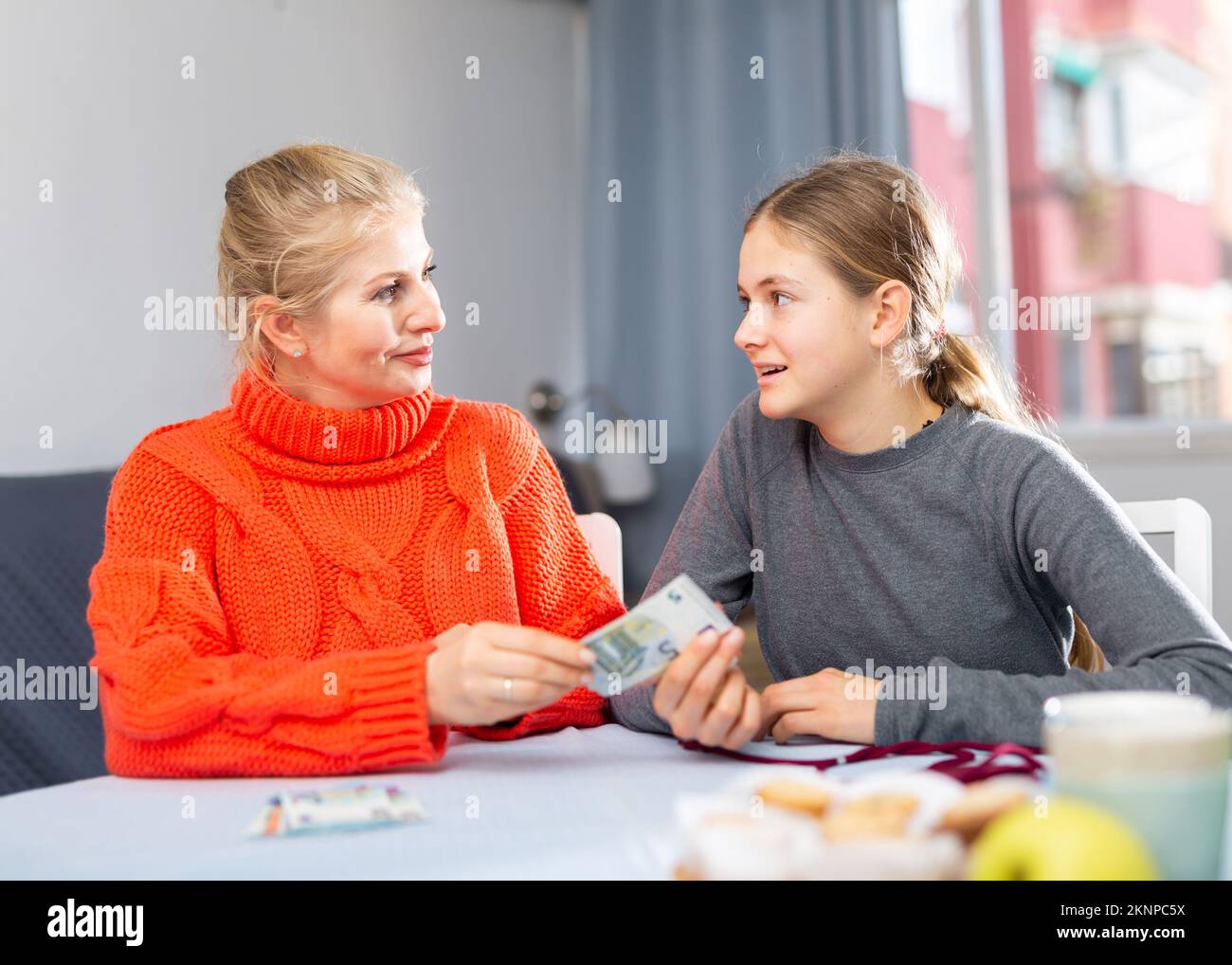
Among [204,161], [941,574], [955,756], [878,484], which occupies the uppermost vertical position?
[204,161]

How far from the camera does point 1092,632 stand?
50.3 inches

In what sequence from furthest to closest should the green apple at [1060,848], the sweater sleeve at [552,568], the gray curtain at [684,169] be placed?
the gray curtain at [684,169] → the sweater sleeve at [552,568] → the green apple at [1060,848]

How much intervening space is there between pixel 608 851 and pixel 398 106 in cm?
306

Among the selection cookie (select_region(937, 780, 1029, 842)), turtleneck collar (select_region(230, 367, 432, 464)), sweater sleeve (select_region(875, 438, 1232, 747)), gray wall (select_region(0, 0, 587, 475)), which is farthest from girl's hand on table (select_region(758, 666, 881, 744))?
gray wall (select_region(0, 0, 587, 475))

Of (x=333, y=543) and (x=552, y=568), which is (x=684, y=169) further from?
(x=333, y=543)

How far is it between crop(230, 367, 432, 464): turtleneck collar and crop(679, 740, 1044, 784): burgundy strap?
0.51 metres

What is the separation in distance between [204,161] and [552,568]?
1846 mm

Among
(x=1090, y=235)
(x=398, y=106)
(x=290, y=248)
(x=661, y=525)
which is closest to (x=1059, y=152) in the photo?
(x=1090, y=235)

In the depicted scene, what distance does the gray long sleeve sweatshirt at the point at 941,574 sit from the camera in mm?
1174

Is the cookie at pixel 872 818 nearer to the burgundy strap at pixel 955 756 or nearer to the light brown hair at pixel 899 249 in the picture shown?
the burgundy strap at pixel 955 756

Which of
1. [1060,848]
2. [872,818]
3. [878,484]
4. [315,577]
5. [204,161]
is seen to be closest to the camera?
[1060,848]

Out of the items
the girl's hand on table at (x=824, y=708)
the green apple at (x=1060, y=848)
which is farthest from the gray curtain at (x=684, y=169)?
the green apple at (x=1060, y=848)

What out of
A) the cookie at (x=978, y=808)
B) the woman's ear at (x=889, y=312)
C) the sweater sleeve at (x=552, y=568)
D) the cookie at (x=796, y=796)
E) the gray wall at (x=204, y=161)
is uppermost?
the gray wall at (x=204, y=161)

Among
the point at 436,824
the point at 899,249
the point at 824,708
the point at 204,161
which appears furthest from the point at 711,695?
the point at 204,161
